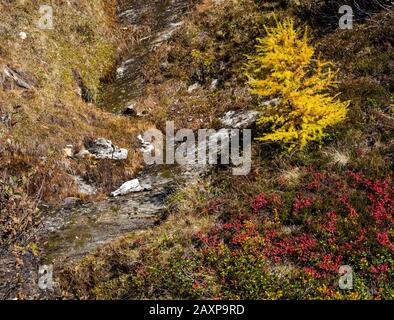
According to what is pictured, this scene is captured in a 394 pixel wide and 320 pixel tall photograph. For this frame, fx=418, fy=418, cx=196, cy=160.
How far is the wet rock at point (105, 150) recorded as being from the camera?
15.7 m

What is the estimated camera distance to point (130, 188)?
46.8 feet

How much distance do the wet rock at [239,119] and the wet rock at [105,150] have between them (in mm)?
4290

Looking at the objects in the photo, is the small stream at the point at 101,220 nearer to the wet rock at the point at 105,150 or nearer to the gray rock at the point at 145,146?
the wet rock at the point at 105,150

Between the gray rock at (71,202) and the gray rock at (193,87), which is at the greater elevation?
the gray rock at (193,87)

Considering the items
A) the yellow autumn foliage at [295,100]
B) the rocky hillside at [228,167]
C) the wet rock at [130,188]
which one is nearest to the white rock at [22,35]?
the rocky hillside at [228,167]

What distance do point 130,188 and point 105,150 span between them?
8.03ft

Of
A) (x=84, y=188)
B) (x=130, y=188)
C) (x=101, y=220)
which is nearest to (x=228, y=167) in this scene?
(x=130, y=188)

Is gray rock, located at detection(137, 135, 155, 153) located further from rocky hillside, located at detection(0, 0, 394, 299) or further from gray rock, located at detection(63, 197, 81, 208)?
gray rock, located at detection(63, 197, 81, 208)

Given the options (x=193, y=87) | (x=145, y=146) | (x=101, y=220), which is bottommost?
(x=101, y=220)

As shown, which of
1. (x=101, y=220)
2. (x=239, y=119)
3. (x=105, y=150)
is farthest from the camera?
(x=239, y=119)

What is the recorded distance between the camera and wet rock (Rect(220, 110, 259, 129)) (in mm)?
16109

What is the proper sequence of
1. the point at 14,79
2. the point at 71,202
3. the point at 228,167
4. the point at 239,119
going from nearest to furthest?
the point at 228,167 → the point at 71,202 → the point at 239,119 → the point at 14,79

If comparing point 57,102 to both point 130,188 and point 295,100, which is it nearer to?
point 130,188

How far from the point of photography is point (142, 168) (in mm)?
15805
